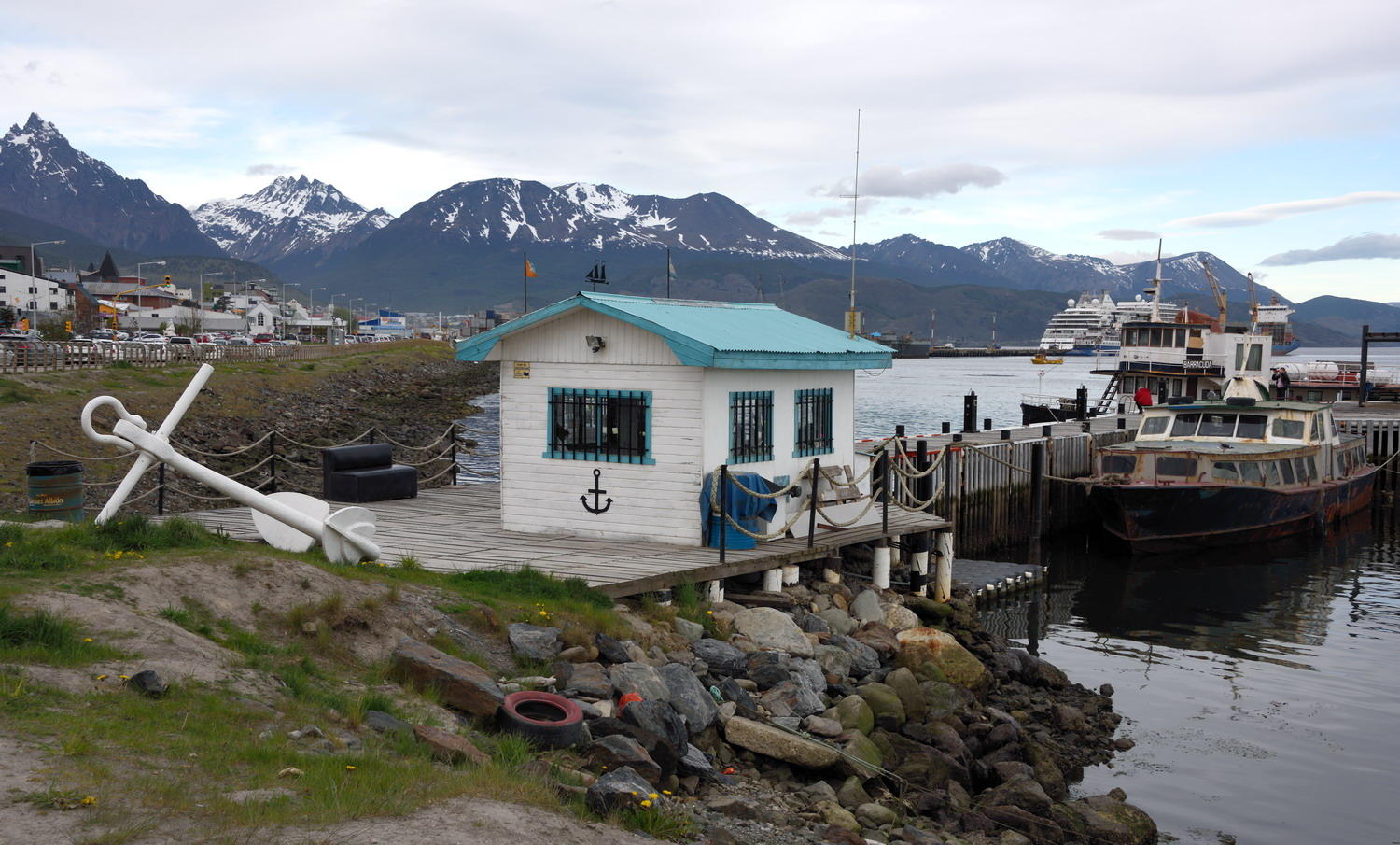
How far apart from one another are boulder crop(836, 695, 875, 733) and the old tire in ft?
12.6

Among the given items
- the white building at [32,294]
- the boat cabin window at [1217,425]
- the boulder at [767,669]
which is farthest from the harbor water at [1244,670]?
the white building at [32,294]

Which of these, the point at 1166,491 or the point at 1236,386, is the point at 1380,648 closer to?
the point at 1166,491

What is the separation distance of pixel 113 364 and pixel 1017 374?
527 ft

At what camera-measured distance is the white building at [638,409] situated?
16062 mm

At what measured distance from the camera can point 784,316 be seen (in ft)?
66.4

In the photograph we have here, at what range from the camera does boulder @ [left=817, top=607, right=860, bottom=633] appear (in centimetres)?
1560

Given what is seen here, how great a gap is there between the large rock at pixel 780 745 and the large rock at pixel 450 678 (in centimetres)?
252

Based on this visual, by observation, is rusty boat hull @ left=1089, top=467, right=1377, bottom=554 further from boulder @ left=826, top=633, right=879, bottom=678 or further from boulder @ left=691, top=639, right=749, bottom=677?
boulder @ left=691, top=639, right=749, bottom=677

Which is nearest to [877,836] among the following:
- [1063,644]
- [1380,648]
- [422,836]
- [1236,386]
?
[422,836]

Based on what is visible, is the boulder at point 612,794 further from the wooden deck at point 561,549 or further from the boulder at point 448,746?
the wooden deck at point 561,549

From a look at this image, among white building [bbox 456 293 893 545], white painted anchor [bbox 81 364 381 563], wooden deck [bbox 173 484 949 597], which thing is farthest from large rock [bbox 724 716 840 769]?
white building [bbox 456 293 893 545]

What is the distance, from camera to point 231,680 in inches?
350

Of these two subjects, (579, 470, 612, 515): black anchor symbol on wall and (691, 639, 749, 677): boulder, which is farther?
(579, 470, 612, 515): black anchor symbol on wall

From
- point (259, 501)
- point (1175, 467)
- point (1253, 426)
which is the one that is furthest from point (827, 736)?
point (1253, 426)
